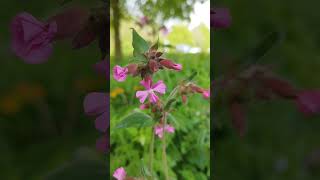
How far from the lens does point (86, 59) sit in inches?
28.5

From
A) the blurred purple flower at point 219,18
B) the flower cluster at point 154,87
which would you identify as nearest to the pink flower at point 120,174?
the flower cluster at point 154,87

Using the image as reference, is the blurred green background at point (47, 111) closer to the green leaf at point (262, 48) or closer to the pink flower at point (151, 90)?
the pink flower at point (151, 90)

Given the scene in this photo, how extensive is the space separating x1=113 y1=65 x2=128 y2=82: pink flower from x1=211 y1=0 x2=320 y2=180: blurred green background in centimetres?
17

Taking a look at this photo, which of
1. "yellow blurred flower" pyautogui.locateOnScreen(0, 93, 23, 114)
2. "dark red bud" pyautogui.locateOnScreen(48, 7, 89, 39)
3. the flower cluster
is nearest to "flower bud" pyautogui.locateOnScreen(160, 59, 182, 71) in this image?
the flower cluster

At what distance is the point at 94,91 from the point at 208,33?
0.53 ft

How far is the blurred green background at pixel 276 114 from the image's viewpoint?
0.86 m

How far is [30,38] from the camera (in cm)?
68

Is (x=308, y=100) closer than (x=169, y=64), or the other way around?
(x=169, y=64)

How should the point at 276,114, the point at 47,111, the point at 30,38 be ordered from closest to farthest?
1. the point at 30,38
2. the point at 47,111
3. the point at 276,114

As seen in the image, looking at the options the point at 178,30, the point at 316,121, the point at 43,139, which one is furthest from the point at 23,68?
the point at 316,121

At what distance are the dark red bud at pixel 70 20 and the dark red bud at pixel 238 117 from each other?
214 mm

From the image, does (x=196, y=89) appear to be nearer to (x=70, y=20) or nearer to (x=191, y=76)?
(x=191, y=76)

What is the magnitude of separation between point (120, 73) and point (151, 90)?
0.04 m

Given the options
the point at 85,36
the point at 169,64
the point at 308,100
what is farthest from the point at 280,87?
the point at 85,36
